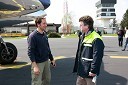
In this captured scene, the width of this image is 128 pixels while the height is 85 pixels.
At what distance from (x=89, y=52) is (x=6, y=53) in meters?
8.19

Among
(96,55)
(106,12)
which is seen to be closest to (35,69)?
(96,55)

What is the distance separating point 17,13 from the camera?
411 inches

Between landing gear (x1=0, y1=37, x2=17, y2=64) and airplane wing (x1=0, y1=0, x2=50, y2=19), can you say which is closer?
airplane wing (x1=0, y1=0, x2=50, y2=19)

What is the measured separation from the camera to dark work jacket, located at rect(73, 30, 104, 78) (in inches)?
218

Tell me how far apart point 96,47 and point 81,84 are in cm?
90

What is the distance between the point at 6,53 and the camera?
13445 millimetres

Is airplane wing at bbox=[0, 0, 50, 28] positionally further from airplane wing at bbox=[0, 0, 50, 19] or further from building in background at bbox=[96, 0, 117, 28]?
building in background at bbox=[96, 0, 117, 28]

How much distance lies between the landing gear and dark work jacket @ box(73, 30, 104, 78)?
7.62 metres

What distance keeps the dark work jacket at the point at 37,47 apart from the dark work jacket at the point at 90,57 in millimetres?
1063

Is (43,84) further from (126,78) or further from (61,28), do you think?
(61,28)

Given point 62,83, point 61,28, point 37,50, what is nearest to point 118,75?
point 62,83

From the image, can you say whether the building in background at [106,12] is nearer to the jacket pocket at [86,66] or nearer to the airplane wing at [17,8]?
the airplane wing at [17,8]

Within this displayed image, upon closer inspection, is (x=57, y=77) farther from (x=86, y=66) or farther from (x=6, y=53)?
(x=86, y=66)

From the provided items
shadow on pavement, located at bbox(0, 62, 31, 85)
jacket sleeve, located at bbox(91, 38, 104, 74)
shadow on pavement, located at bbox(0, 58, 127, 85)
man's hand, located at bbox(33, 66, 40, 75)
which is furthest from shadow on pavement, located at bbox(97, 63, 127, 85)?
jacket sleeve, located at bbox(91, 38, 104, 74)
